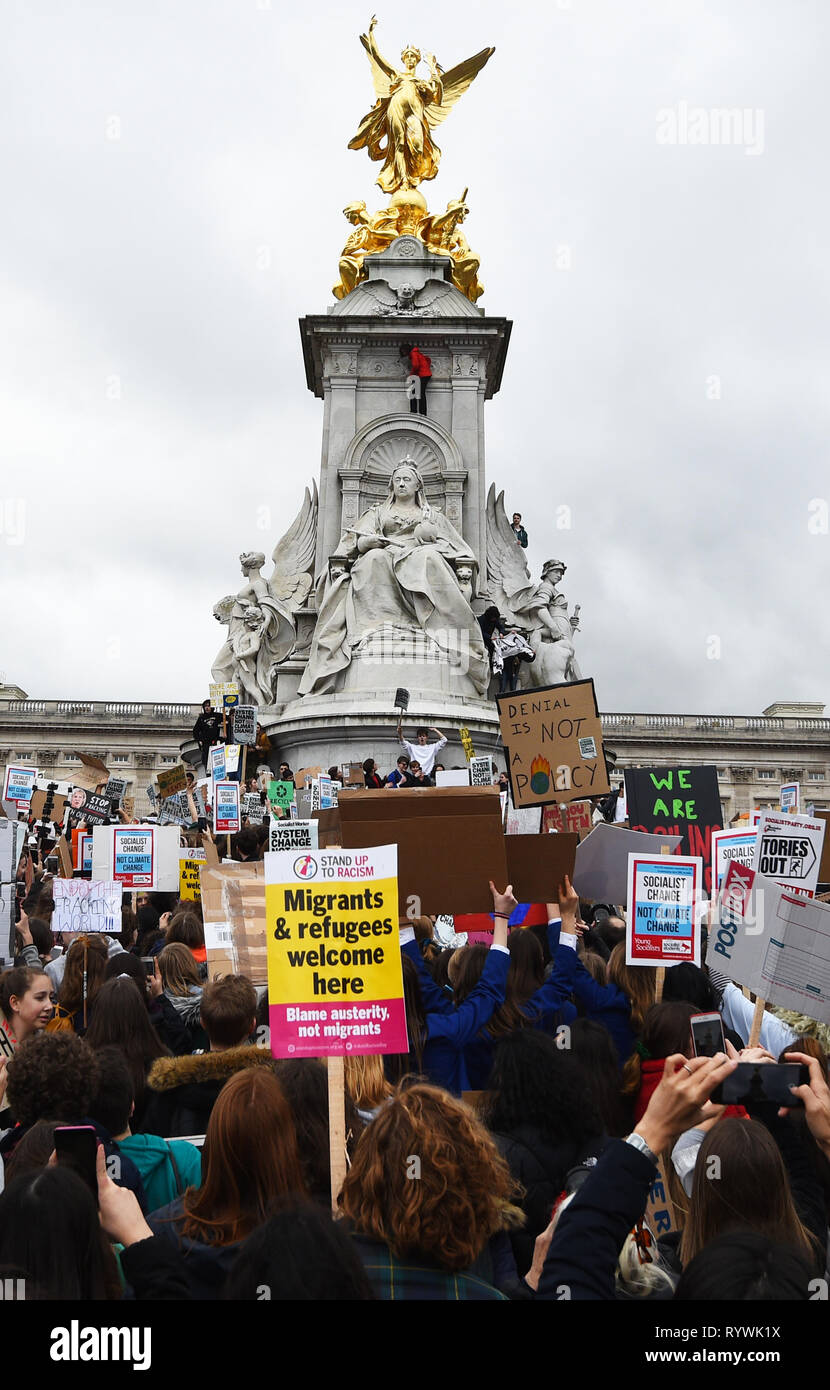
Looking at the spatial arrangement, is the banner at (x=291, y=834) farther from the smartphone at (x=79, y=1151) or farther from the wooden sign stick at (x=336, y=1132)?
the smartphone at (x=79, y=1151)

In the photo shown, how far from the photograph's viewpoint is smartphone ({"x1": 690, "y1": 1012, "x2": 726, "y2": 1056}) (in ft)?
13.2

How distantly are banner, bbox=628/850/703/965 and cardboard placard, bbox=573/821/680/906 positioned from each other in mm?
1179

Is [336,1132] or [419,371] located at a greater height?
[419,371]

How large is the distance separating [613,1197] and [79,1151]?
1.38 meters

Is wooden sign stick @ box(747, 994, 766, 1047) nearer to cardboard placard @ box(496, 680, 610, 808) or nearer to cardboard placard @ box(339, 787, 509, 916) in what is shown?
cardboard placard @ box(339, 787, 509, 916)

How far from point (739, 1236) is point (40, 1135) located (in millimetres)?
2177

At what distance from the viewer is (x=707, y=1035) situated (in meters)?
4.05

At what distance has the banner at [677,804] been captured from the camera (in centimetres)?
1024

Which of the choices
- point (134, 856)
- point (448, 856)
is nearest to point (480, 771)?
point (134, 856)

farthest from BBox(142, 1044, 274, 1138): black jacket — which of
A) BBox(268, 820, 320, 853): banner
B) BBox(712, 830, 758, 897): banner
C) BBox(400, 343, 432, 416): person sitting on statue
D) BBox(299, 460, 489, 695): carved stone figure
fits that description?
BBox(400, 343, 432, 416): person sitting on statue

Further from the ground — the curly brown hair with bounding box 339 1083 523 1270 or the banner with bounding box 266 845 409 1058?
the banner with bounding box 266 845 409 1058

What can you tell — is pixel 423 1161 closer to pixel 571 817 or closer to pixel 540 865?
pixel 540 865

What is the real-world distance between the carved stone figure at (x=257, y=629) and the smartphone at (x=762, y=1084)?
84.9ft

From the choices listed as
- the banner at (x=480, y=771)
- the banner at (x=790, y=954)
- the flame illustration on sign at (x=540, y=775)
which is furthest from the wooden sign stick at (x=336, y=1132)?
the banner at (x=480, y=771)
